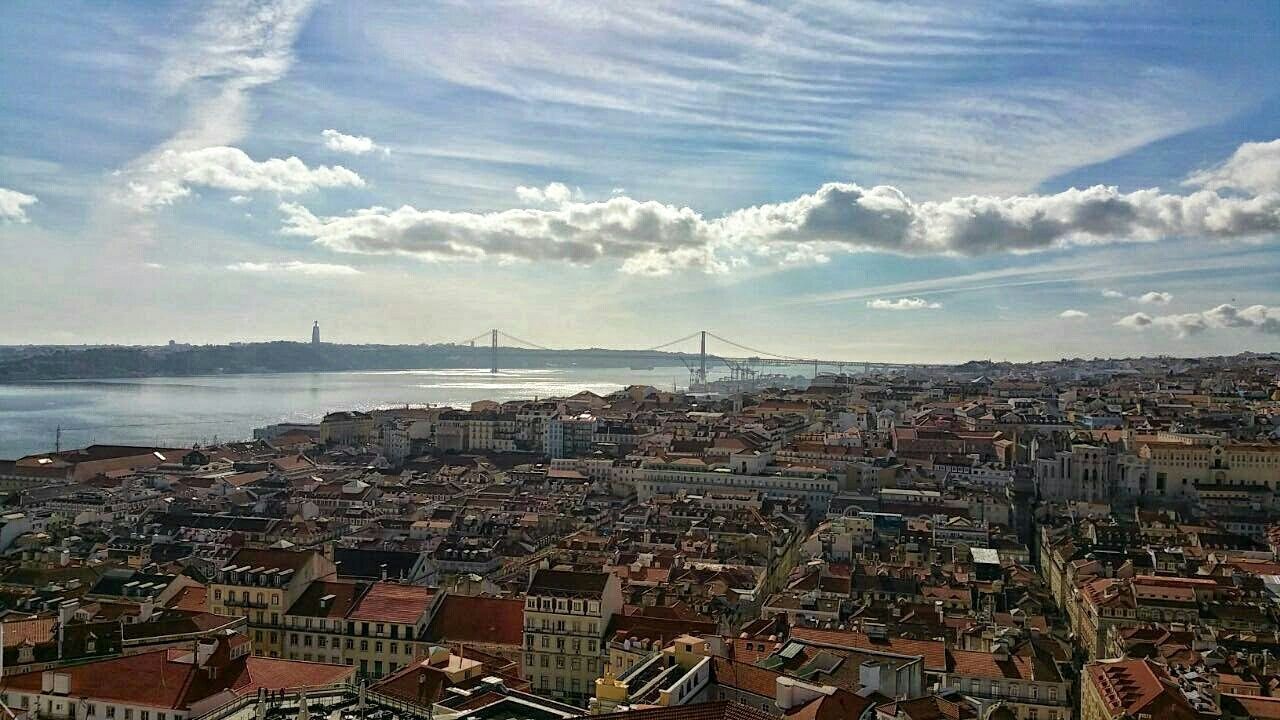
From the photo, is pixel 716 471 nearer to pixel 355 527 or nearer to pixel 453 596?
pixel 355 527

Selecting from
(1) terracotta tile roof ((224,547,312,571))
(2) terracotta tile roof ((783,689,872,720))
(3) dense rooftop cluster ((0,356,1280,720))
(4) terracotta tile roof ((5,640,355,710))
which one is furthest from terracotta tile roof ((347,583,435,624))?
(2) terracotta tile roof ((783,689,872,720))

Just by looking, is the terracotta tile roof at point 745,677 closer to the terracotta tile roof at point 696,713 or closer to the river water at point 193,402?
the terracotta tile roof at point 696,713

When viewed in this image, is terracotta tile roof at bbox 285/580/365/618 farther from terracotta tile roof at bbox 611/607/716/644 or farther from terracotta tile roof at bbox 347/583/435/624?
terracotta tile roof at bbox 611/607/716/644

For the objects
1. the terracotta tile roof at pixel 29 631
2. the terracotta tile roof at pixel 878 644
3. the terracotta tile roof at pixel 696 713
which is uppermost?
the terracotta tile roof at pixel 696 713

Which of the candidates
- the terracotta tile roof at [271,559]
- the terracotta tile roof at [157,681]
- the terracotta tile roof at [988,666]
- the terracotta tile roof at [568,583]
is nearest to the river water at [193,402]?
the terracotta tile roof at [271,559]

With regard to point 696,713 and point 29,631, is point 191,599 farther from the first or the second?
point 696,713

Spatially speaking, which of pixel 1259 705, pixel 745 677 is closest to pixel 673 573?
pixel 745 677
